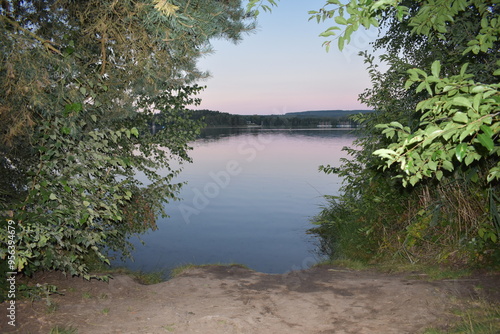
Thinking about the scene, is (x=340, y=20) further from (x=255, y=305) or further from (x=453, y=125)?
(x=255, y=305)

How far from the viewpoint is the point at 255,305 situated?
5949 millimetres

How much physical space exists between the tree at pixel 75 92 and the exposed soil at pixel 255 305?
616 millimetres

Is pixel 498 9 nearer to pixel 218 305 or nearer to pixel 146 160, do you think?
pixel 218 305

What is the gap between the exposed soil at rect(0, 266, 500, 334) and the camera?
5.03 metres

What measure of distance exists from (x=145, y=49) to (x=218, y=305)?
4125 mm

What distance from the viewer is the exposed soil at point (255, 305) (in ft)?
16.5

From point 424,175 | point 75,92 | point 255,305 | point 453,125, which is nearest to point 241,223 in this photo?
point 255,305

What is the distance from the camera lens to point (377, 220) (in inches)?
372

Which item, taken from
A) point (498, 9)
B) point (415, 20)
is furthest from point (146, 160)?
point (498, 9)

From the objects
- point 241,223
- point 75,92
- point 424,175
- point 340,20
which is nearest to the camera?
point 340,20

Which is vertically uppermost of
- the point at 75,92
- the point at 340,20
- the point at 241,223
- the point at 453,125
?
the point at 340,20

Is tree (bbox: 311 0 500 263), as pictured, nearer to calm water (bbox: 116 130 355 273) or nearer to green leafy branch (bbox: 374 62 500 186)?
green leafy branch (bbox: 374 62 500 186)

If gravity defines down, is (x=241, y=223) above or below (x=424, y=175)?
below

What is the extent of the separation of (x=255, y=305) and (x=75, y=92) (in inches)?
159
